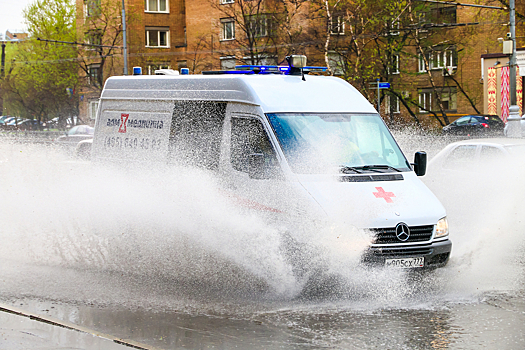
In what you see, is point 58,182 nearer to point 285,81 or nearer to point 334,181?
point 285,81

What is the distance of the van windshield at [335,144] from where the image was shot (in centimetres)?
725

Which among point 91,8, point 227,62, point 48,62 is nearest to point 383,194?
point 227,62

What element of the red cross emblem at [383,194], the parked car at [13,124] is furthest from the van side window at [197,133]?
the parked car at [13,124]

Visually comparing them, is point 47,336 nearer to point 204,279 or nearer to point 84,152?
point 204,279

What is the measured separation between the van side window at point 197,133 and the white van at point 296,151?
0.01m

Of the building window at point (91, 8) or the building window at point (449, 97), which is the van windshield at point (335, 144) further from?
the building window at point (91, 8)

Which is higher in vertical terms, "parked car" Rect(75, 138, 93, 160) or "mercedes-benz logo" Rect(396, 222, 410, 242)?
"parked car" Rect(75, 138, 93, 160)

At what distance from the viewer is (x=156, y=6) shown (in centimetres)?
5928

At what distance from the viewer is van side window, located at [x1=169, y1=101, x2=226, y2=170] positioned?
7.97 m

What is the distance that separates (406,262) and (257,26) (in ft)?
131

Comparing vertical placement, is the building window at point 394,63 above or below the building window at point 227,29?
below

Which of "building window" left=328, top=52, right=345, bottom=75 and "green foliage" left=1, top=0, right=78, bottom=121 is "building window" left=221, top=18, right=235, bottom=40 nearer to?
"building window" left=328, top=52, right=345, bottom=75

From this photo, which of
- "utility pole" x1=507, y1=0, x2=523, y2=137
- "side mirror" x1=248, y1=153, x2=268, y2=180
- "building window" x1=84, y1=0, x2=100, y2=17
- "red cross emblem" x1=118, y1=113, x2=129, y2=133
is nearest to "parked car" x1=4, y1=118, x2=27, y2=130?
"building window" x1=84, y1=0, x2=100, y2=17

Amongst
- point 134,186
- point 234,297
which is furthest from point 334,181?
point 134,186
